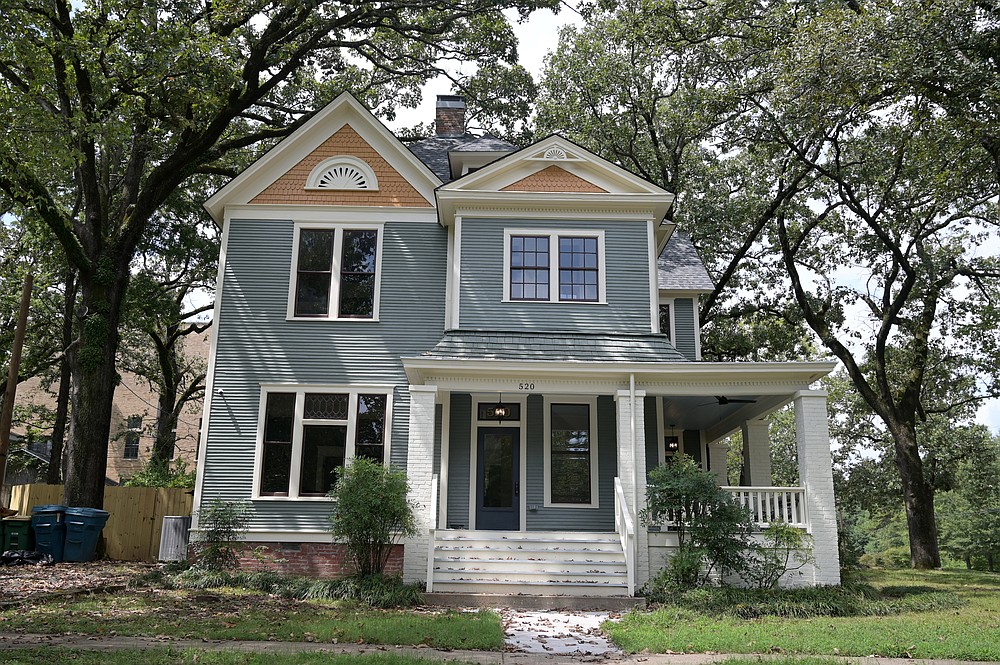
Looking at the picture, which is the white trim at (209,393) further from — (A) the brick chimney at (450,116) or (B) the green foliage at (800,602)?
(B) the green foliage at (800,602)

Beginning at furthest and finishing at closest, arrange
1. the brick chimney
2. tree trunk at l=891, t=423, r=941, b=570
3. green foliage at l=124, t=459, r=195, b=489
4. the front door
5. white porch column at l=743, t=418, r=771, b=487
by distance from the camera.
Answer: tree trunk at l=891, t=423, r=941, b=570 < green foliage at l=124, t=459, r=195, b=489 < the brick chimney < white porch column at l=743, t=418, r=771, b=487 < the front door

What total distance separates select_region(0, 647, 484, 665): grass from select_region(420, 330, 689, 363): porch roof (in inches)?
288

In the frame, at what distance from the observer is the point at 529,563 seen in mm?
12570

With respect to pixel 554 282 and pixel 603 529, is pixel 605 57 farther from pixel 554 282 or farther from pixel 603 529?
pixel 603 529

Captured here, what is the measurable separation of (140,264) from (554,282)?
1519 centimetres

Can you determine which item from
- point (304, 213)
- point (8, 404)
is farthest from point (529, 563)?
point (8, 404)

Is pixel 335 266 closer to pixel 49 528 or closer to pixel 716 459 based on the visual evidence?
pixel 49 528

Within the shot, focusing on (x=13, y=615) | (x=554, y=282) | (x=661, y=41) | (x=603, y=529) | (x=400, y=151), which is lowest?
(x=13, y=615)

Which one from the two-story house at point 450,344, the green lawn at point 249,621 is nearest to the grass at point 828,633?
the green lawn at point 249,621

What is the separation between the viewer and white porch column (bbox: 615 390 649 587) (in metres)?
12.8

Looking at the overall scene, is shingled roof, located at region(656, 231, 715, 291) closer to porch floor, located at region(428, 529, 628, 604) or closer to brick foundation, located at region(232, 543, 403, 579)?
porch floor, located at region(428, 529, 628, 604)

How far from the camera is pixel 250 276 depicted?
52.6ft

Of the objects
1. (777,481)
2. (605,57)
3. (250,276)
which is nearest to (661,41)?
(605,57)

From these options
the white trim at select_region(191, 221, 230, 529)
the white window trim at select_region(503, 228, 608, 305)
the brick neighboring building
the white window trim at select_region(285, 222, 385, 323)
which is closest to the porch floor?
the white window trim at select_region(503, 228, 608, 305)
